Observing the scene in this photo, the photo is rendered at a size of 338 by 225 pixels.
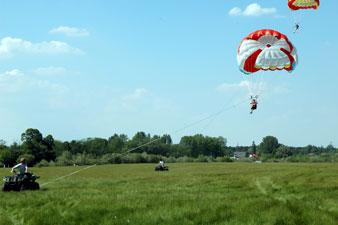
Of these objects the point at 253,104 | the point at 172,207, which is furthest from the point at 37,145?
the point at 172,207

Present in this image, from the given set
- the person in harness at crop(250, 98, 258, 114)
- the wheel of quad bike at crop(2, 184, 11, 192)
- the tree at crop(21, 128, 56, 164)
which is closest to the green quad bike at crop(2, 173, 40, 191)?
the wheel of quad bike at crop(2, 184, 11, 192)

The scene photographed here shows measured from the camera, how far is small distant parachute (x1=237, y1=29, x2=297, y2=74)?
29297 millimetres

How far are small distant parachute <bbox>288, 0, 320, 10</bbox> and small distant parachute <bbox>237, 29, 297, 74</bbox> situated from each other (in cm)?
198

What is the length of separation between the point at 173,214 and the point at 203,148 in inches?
7160

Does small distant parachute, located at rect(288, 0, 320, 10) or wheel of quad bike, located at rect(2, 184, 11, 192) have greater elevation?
small distant parachute, located at rect(288, 0, 320, 10)

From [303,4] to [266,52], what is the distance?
331 centimetres

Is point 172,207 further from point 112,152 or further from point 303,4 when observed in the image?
point 112,152

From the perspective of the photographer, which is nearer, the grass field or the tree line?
the grass field

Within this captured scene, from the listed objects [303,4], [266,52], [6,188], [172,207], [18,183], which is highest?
[303,4]

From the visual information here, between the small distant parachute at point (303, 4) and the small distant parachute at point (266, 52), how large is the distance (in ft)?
6.49

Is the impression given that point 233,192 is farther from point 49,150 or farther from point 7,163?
point 49,150

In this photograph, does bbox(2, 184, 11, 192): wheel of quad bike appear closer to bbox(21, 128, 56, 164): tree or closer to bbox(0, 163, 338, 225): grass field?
bbox(0, 163, 338, 225): grass field

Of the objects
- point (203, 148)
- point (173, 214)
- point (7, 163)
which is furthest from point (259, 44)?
point (203, 148)

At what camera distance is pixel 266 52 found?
29.4 m
